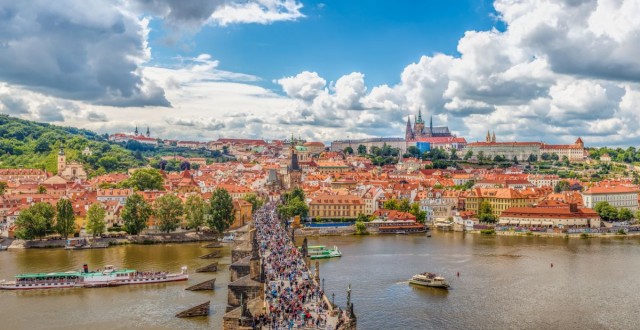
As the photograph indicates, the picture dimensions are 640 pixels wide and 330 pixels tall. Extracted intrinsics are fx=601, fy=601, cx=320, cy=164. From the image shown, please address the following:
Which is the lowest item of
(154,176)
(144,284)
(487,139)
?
(144,284)

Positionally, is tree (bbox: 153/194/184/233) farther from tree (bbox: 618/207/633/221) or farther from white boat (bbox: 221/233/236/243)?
tree (bbox: 618/207/633/221)

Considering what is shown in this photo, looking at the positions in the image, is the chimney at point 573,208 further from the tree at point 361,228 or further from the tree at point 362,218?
the tree at point 361,228

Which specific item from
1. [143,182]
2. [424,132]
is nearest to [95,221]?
[143,182]

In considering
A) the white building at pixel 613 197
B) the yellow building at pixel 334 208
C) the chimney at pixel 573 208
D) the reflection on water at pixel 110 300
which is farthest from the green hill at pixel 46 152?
the white building at pixel 613 197

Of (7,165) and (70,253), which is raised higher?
(7,165)

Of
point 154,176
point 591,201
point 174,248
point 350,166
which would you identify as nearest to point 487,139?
point 350,166

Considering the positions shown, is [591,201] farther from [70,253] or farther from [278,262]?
[70,253]

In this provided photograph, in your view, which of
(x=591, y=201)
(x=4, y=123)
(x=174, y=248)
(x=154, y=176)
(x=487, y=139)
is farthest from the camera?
(x=487, y=139)
